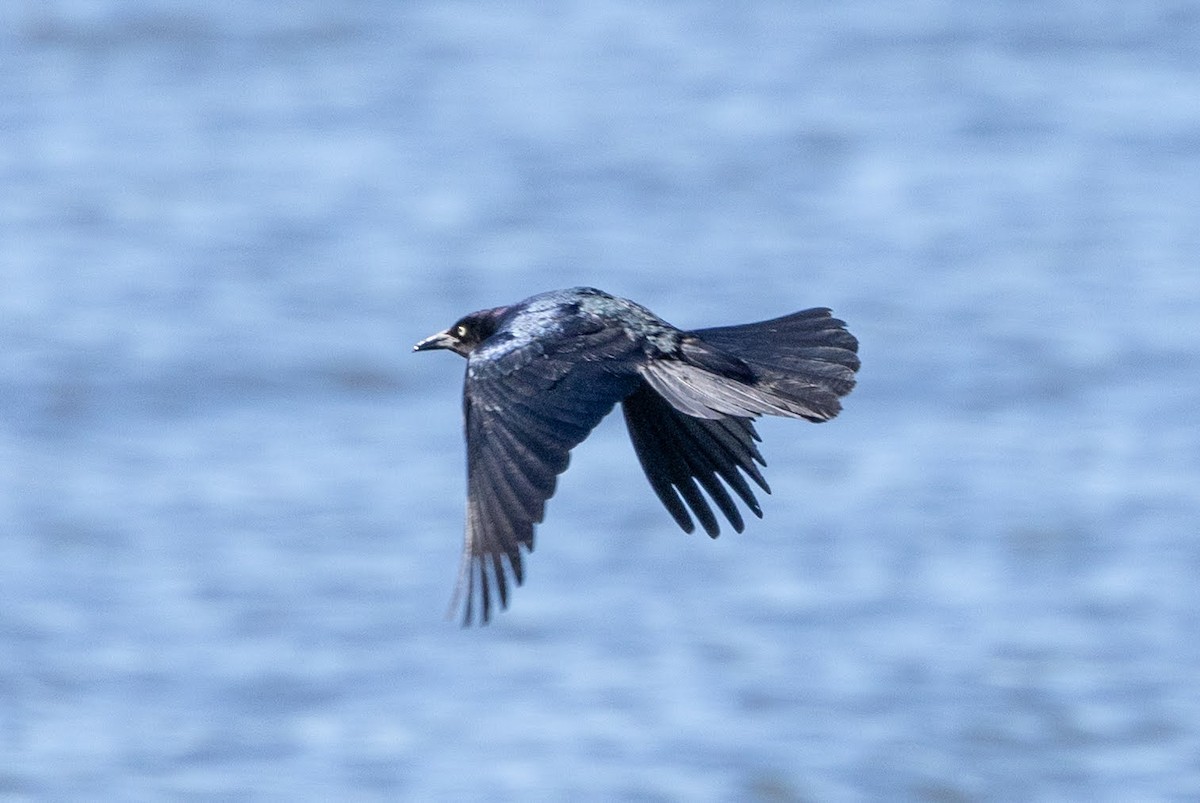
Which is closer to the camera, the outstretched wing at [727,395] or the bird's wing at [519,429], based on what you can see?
the bird's wing at [519,429]

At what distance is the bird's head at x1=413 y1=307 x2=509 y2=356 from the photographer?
702 centimetres

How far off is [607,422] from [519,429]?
8758 millimetres

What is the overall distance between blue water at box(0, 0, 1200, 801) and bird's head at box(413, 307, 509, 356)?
497cm

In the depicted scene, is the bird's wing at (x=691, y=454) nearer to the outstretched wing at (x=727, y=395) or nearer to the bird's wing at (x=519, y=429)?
the outstretched wing at (x=727, y=395)

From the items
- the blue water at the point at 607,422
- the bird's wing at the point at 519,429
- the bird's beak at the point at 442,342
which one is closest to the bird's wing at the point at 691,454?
the bird's wing at the point at 519,429

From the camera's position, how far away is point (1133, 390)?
14.9 metres

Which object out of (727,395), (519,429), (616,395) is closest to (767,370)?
(727,395)

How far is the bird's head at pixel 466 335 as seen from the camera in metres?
7.02

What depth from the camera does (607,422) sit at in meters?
14.7

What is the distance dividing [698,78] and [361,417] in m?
5.33

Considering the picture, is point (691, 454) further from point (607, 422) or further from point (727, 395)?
point (607, 422)

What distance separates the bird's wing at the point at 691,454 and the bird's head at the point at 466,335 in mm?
536

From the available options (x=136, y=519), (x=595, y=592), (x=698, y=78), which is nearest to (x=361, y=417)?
(x=136, y=519)

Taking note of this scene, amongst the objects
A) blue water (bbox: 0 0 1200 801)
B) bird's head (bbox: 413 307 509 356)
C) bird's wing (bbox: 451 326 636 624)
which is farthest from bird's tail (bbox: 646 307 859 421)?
blue water (bbox: 0 0 1200 801)
